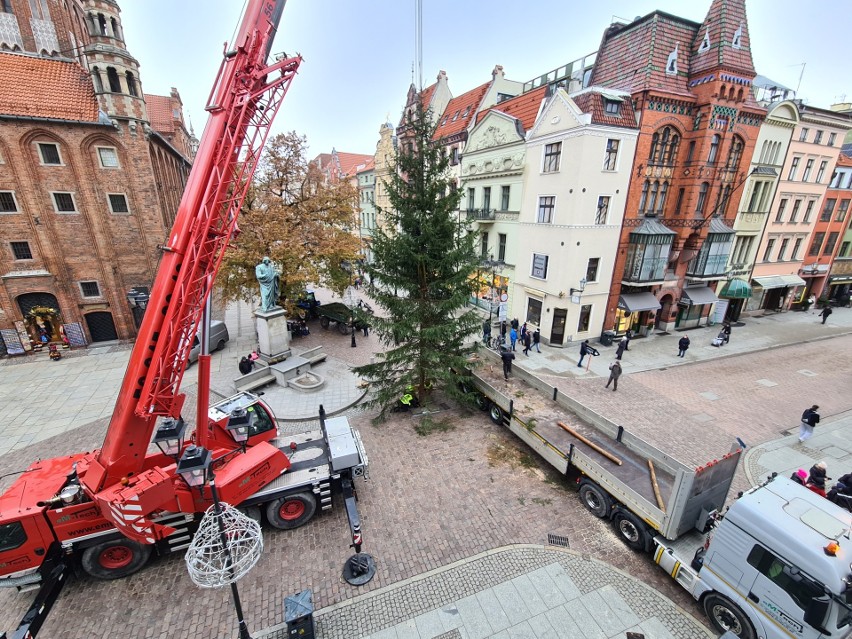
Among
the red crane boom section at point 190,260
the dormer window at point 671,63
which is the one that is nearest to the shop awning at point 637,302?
the dormer window at point 671,63

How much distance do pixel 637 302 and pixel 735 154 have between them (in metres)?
10.3

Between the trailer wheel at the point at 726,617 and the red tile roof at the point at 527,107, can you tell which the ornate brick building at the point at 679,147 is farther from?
the trailer wheel at the point at 726,617

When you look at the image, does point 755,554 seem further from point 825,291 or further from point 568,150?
point 825,291

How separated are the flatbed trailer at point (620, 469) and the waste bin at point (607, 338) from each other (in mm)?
10606

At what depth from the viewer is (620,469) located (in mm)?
8945

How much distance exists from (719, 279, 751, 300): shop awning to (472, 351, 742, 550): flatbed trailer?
20.2m

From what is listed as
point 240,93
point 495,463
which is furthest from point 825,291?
point 240,93

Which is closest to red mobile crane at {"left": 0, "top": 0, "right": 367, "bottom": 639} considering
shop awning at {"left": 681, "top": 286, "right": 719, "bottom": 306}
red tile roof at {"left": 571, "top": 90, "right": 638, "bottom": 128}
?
red tile roof at {"left": 571, "top": 90, "right": 638, "bottom": 128}

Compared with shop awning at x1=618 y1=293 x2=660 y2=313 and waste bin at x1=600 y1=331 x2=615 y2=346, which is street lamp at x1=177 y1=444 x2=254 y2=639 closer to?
waste bin at x1=600 y1=331 x2=615 y2=346

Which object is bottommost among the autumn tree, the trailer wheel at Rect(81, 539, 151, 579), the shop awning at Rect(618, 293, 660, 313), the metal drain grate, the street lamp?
the metal drain grate

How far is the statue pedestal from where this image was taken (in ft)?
54.7

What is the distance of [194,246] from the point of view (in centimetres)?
660

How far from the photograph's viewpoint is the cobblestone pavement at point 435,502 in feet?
23.2

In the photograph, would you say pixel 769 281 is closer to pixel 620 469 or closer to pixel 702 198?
pixel 702 198
